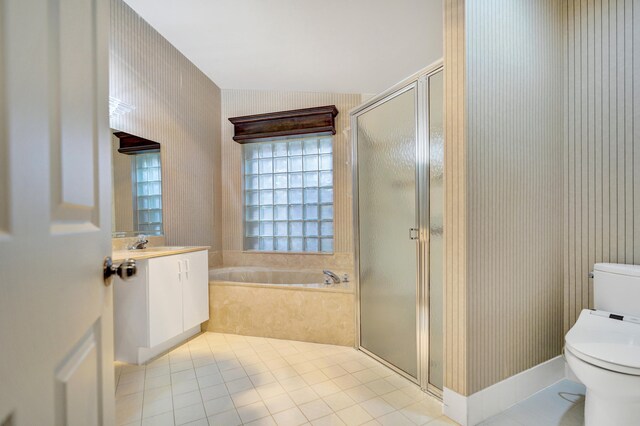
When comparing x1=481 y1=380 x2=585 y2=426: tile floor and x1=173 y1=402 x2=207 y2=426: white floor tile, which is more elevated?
x1=173 y1=402 x2=207 y2=426: white floor tile

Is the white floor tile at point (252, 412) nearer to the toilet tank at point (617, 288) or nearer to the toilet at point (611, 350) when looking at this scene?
the toilet at point (611, 350)

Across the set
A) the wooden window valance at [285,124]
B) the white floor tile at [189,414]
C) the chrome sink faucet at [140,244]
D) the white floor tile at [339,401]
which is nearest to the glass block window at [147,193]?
the chrome sink faucet at [140,244]

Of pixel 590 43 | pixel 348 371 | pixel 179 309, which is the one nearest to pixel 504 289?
pixel 348 371

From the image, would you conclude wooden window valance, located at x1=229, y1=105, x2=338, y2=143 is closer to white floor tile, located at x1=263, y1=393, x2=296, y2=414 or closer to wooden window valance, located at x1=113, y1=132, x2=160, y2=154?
A: wooden window valance, located at x1=113, y1=132, x2=160, y2=154

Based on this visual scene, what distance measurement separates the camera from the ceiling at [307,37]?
2061 mm

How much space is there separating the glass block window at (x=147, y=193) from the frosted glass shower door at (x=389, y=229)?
188cm

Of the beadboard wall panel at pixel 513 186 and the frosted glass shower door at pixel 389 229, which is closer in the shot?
the beadboard wall panel at pixel 513 186

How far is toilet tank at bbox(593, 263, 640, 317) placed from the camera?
1522mm

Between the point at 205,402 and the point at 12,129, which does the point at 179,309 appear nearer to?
the point at 205,402

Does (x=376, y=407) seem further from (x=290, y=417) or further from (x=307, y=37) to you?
(x=307, y=37)

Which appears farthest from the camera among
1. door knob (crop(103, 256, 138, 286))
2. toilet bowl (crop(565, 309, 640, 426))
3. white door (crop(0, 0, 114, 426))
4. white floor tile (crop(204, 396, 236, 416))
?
white floor tile (crop(204, 396, 236, 416))

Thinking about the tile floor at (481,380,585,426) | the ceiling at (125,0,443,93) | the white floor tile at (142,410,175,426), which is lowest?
the tile floor at (481,380,585,426)

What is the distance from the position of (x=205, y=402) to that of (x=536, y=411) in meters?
1.85

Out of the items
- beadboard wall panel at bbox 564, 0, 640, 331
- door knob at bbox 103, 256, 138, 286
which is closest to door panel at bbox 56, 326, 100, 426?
door knob at bbox 103, 256, 138, 286
